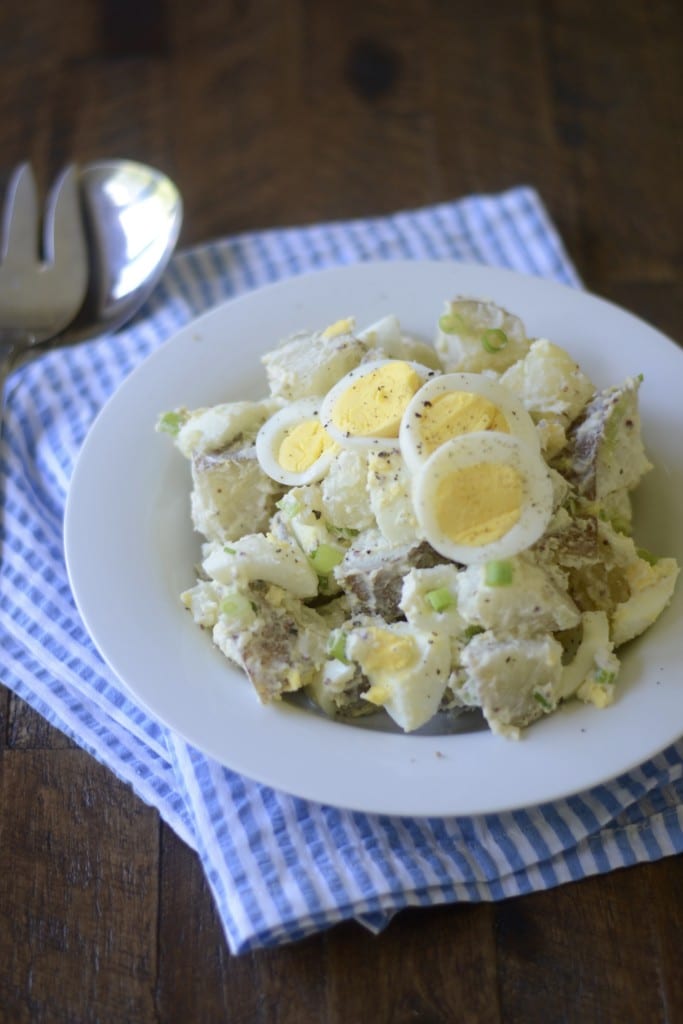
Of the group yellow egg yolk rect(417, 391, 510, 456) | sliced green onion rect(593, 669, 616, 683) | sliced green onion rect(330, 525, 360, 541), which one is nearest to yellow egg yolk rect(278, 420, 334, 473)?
sliced green onion rect(330, 525, 360, 541)

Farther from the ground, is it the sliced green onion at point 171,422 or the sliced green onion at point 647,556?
the sliced green onion at point 171,422

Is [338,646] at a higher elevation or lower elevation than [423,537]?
lower

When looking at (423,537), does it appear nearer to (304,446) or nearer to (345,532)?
(345,532)

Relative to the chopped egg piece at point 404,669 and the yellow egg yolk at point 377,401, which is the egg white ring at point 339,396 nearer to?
the yellow egg yolk at point 377,401

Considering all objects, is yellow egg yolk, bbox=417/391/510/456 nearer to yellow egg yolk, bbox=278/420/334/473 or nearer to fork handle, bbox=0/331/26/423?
yellow egg yolk, bbox=278/420/334/473

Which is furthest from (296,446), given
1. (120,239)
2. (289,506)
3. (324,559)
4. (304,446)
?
(120,239)

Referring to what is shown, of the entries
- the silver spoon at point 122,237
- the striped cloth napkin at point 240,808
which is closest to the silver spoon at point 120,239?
the silver spoon at point 122,237

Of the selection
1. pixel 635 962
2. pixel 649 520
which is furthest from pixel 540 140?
pixel 635 962
